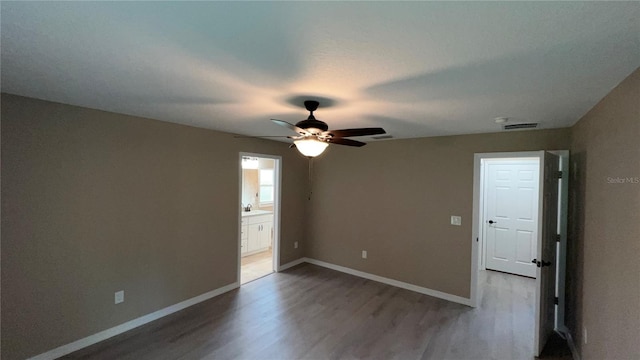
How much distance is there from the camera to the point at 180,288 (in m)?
3.51

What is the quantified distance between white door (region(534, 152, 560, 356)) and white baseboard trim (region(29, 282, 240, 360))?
381cm

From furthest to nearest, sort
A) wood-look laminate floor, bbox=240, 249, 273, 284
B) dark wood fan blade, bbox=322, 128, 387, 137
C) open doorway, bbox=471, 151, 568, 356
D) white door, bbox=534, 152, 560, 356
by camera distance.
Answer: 1. wood-look laminate floor, bbox=240, 249, 273, 284
2. open doorway, bbox=471, 151, 568, 356
3. white door, bbox=534, 152, 560, 356
4. dark wood fan blade, bbox=322, 128, 387, 137

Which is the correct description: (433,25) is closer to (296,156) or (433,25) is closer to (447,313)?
(447,313)

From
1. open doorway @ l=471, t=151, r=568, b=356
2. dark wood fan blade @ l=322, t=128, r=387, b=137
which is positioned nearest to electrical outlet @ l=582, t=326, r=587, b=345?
open doorway @ l=471, t=151, r=568, b=356

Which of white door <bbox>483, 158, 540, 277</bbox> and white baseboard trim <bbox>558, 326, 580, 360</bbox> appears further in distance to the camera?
white door <bbox>483, 158, 540, 277</bbox>

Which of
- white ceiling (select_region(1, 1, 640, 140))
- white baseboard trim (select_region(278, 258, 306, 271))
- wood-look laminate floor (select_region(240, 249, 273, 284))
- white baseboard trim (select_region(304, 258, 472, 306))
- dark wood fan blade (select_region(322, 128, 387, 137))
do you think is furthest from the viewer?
white baseboard trim (select_region(278, 258, 306, 271))

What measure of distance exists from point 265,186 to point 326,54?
5740mm

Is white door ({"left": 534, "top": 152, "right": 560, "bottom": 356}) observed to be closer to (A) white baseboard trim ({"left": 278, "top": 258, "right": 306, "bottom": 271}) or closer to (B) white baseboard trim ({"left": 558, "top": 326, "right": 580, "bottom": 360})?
(B) white baseboard trim ({"left": 558, "top": 326, "right": 580, "bottom": 360})

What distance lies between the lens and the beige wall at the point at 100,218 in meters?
2.32

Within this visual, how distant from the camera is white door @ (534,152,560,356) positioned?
8.80 feet

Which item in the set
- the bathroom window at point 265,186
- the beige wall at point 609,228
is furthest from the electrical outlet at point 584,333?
the bathroom window at point 265,186

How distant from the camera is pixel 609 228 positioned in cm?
192

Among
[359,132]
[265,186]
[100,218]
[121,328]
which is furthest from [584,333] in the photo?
[265,186]

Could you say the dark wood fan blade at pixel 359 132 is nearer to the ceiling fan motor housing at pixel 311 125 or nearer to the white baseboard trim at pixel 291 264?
the ceiling fan motor housing at pixel 311 125
